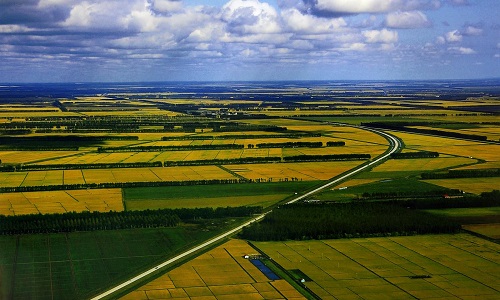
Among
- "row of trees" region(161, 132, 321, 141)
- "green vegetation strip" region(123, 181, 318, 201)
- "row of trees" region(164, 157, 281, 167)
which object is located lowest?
"green vegetation strip" region(123, 181, 318, 201)

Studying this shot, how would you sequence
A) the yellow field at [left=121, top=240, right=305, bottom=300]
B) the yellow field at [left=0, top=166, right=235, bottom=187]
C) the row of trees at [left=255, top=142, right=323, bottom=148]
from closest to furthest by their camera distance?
the yellow field at [left=121, top=240, right=305, bottom=300], the yellow field at [left=0, top=166, right=235, bottom=187], the row of trees at [left=255, top=142, right=323, bottom=148]

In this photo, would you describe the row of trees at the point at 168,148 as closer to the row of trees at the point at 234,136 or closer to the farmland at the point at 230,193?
the farmland at the point at 230,193

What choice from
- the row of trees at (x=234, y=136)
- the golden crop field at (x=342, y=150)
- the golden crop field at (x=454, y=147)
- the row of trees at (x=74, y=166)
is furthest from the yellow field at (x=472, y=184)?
the row of trees at (x=234, y=136)

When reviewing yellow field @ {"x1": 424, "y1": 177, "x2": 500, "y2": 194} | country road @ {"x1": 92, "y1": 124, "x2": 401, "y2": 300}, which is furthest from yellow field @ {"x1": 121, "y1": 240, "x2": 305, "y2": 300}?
yellow field @ {"x1": 424, "y1": 177, "x2": 500, "y2": 194}

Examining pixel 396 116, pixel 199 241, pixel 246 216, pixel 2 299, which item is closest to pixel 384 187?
pixel 246 216

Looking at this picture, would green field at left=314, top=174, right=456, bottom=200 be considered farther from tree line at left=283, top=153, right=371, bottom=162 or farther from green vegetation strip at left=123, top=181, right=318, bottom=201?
tree line at left=283, top=153, right=371, bottom=162

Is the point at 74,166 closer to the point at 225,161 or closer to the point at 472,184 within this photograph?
the point at 225,161

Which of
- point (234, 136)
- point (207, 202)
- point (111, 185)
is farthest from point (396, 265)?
point (234, 136)
